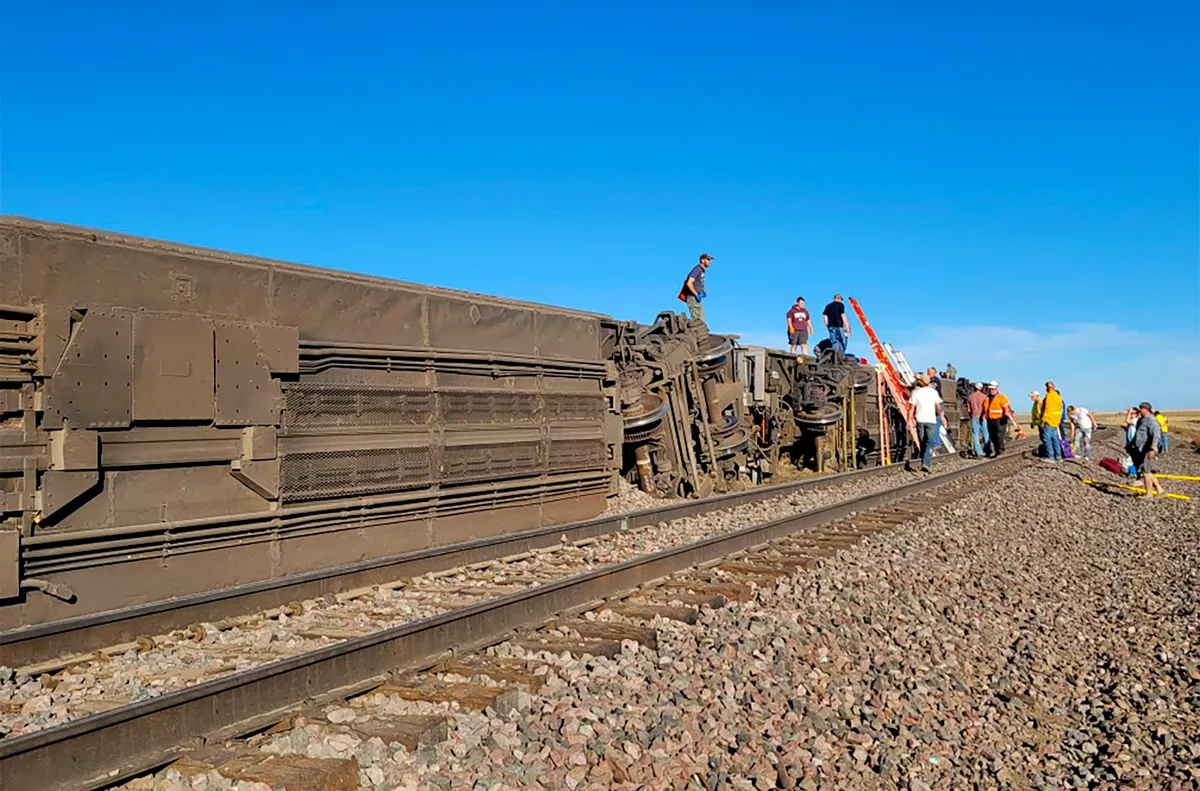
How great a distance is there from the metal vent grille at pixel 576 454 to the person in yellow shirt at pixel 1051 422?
16.5m

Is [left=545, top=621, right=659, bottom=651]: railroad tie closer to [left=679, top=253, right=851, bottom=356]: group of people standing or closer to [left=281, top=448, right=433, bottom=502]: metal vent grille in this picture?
[left=281, top=448, right=433, bottom=502]: metal vent grille

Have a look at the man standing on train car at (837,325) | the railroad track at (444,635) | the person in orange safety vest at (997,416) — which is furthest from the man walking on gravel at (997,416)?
the railroad track at (444,635)

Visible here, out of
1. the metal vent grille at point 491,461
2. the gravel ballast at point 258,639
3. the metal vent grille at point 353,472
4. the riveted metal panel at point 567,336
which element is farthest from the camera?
the riveted metal panel at point 567,336

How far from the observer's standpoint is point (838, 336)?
82.5 feet

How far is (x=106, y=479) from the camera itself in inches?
271

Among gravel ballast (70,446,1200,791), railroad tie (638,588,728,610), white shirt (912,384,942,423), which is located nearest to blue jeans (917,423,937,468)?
white shirt (912,384,942,423)

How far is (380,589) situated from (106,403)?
236 cm

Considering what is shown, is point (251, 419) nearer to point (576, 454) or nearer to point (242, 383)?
point (242, 383)

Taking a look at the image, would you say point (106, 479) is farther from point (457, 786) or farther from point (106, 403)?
point (457, 786)

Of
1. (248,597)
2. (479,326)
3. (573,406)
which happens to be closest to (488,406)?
(479,326)

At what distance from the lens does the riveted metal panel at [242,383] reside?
25.2 ft

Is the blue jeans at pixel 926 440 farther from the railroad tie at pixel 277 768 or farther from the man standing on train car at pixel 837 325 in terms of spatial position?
the railroad tie at pixel 277 768

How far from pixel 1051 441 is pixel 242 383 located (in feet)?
78.5

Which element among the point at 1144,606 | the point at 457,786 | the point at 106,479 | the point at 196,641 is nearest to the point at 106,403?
the point at 106,479
